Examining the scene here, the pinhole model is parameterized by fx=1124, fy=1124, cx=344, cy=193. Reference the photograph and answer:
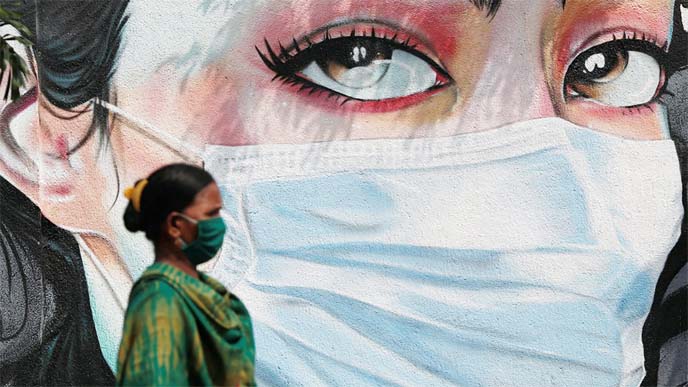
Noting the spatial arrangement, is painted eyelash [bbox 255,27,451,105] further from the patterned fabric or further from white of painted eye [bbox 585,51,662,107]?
the patterned fabric

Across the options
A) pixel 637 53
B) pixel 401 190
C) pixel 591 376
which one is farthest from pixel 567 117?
pixel 591 376

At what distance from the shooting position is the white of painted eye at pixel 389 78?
5.07 meters

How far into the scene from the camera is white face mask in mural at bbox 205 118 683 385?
4887mm

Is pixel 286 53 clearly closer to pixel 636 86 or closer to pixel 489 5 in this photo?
pixel 489 5

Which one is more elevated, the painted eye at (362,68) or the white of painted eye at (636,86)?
the painted eye at (362,68)

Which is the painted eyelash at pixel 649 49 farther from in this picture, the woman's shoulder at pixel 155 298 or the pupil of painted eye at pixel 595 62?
the woman's shoulder at pixel 155 298

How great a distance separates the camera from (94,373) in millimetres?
5355

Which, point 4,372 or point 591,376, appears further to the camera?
point 4,372

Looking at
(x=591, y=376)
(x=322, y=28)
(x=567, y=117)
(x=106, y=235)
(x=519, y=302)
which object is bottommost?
(x=591, y=376)

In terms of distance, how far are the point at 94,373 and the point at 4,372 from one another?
537 mm

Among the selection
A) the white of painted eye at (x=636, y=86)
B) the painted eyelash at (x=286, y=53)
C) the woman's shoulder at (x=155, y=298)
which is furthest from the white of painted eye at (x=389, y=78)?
the woman's shoulder at (x=155, y=298)

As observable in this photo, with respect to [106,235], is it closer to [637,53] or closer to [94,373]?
[94,373]

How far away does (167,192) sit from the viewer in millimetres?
2830

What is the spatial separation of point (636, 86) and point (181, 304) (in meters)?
2.88
